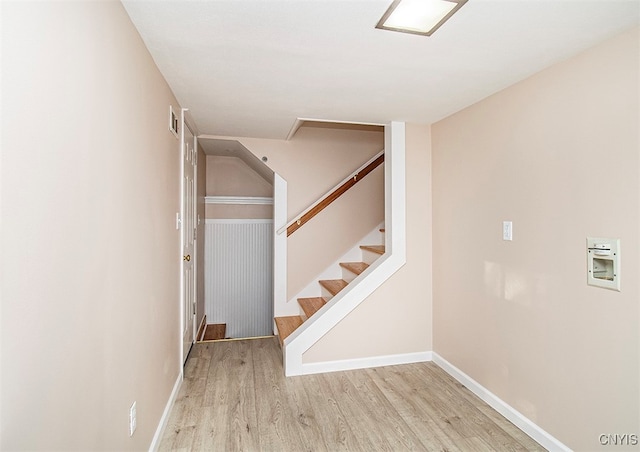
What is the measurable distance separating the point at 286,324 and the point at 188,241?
3.92 feet

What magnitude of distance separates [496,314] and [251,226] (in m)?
2.97

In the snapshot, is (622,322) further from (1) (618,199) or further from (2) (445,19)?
(2) (445,19)

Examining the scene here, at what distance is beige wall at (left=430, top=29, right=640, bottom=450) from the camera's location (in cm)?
146

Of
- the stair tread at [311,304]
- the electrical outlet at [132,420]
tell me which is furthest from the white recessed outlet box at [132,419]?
the stair tread at [311,304]

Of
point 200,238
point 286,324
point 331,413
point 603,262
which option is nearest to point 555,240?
point 603,262

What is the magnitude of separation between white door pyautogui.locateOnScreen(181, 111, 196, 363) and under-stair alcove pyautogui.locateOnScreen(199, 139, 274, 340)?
0.95 metres

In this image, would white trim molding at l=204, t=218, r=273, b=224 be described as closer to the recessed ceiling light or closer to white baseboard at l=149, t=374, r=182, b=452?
white baseboard at l=149, t=374, r=182, b=452

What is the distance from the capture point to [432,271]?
2.91m

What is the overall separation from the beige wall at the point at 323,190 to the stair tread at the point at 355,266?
0.58ft

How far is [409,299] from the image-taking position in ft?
9.45

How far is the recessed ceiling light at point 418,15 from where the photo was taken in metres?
1.28

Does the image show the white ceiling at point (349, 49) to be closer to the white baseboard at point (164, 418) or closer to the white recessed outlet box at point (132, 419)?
the white recessed outlet box at point (132, 419)

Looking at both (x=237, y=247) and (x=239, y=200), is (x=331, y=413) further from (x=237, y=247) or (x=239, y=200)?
(x=239, y=200)

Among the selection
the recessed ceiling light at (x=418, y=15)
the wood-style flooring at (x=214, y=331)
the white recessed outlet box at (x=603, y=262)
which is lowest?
the wood-style flooring at (x=214, y=331)
